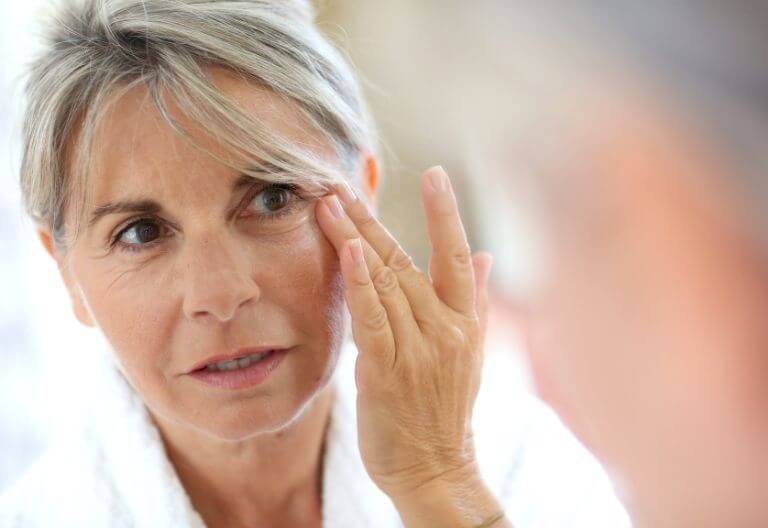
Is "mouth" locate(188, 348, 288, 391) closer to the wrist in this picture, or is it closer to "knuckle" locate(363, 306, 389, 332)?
"knuckle" locate(363, 306, 389, 332)

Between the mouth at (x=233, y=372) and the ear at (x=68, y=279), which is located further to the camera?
the ear at (x=68, y=279)

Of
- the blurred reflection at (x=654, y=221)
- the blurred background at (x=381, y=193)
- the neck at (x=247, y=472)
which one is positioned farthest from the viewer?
the blurred background at (x=381, y=193)

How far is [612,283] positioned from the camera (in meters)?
0.85

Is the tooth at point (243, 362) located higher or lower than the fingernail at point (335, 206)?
lower

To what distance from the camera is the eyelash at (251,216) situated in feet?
3.54

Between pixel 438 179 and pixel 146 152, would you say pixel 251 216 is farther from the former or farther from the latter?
pixel 438 179

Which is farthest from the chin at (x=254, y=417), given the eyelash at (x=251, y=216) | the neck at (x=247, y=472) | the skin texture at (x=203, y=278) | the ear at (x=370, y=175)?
the ear at (x=370, y=175)

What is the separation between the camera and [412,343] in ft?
3.53

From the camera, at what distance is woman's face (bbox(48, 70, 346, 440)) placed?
40.8 inches

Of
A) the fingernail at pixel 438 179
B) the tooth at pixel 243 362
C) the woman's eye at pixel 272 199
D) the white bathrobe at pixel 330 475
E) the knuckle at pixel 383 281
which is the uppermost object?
the woman's eye at pixel 272 199

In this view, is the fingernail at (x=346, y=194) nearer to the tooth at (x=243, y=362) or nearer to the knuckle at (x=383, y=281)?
the knuckle at (x=383, y=281)

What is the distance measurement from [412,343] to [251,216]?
0.27m

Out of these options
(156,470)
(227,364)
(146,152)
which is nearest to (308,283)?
(227,364)

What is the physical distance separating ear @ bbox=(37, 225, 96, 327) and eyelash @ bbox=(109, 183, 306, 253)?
0.40 feet
